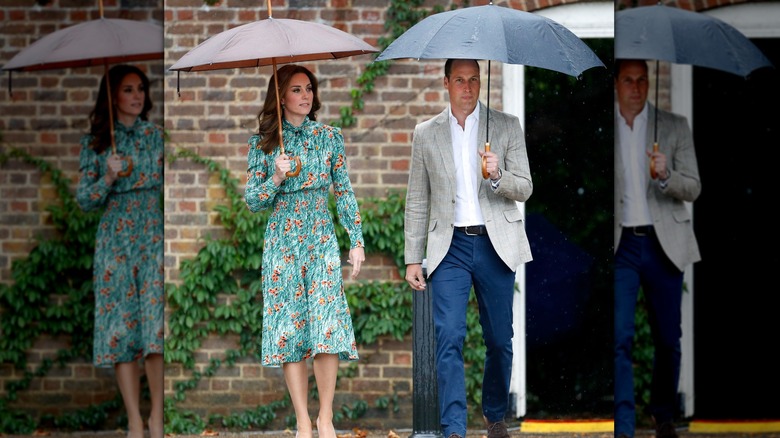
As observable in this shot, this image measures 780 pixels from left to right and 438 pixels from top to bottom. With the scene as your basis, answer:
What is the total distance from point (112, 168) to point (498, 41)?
6.26ft

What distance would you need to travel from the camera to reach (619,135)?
6.31m

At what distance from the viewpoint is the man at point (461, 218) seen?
19.8 ft

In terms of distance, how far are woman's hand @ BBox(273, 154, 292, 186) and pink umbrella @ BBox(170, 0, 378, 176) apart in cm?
4

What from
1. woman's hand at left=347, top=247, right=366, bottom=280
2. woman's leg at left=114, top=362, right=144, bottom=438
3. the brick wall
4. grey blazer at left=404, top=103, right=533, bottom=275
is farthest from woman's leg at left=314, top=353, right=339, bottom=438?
the brick wall

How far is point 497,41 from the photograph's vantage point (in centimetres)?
574

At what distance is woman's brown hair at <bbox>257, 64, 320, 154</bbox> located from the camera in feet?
20.1

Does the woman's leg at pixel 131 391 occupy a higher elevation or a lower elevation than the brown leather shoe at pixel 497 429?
higher

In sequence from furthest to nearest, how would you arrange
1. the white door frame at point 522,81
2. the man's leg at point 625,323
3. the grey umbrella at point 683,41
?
the white door frame at point 522,81 < the man's leg at point 625,323 < the grey umbrella at point 683,41

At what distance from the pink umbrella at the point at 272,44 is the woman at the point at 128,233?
0.34m

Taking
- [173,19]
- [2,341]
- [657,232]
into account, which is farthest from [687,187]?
[2,341]

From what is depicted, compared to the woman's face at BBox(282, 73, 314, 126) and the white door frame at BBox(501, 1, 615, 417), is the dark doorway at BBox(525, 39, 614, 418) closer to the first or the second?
the white door frame at BBox(501, 1, 615, 417)

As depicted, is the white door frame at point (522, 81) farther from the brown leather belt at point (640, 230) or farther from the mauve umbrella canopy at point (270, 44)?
the mauve umbrella canopy at point (270, 44)

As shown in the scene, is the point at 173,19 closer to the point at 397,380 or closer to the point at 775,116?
the point at 397,380

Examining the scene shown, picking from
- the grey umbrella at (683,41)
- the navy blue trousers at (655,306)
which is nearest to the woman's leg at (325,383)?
the navy blue trousers at (655,306)
